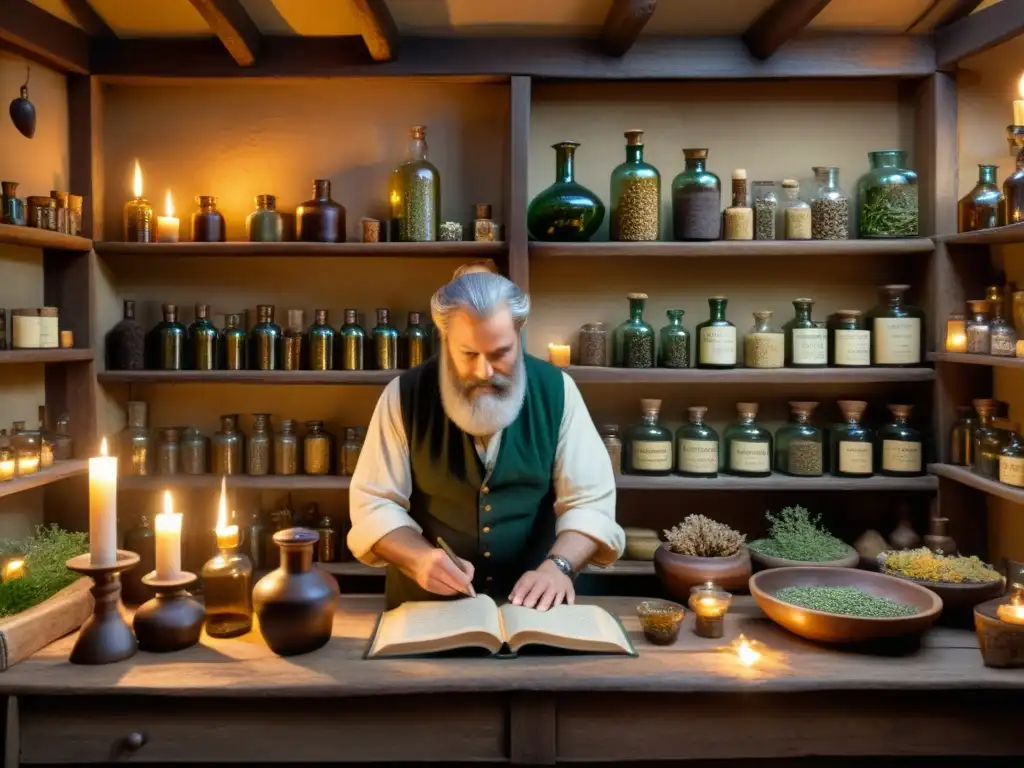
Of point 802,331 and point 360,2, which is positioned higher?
point 360,2

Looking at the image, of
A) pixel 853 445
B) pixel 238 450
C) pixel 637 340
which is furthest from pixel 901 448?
pixel 238 450

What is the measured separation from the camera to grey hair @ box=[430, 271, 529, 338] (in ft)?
5.91

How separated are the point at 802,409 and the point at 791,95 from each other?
1101 mm

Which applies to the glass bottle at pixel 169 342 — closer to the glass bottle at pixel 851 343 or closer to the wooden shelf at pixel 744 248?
the wooden shelf at pixel 744 248

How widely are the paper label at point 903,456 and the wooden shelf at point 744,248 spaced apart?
0.62m

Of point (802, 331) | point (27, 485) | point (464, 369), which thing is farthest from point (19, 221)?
point (802, 331)

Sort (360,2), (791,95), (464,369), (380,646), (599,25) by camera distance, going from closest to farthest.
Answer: (380,646), (464,369), (360,2), (599,25), (791,95)

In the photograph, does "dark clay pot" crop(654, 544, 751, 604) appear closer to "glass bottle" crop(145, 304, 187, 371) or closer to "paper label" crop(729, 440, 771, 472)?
"paper label" crop(729, 440, 771, 472)

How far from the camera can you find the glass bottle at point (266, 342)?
2717 mm

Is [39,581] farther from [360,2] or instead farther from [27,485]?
[360,2]

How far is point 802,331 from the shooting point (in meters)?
2.68

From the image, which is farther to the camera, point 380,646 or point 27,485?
point 27,485

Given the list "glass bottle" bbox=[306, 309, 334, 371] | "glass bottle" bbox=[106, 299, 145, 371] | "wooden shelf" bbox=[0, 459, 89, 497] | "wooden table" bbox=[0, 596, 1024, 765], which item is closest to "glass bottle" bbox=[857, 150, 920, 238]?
"wooden table" bbox=[0, 596, 1024, 765]

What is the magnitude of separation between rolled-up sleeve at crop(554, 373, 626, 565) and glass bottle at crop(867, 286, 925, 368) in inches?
47.1
